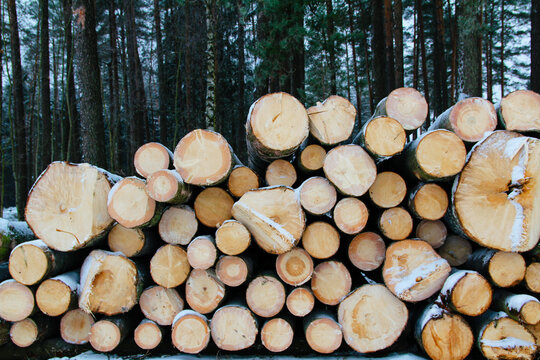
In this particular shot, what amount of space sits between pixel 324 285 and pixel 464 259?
1.16 meters

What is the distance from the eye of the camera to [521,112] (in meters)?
2.43

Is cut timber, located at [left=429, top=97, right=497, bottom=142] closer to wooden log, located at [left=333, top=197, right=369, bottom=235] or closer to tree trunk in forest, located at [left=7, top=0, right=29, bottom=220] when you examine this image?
wooden log, located at [left=333, top=197, right=369, bottom=235]

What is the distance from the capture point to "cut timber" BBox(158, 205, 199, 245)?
253 centimetres

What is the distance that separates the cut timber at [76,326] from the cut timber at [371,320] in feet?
6.59

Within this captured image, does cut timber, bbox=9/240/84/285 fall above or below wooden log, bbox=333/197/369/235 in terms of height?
Result: below

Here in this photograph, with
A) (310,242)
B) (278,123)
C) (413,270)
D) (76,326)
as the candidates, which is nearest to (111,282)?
(76,326)

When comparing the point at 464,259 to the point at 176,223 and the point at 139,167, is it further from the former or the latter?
the point at 139,167

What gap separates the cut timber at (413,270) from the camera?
2.38 m

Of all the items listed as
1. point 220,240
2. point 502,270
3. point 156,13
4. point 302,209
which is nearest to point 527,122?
point 502,270

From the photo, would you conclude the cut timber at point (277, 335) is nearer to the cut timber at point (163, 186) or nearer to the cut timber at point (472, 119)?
the cut timber at point (163, 186)

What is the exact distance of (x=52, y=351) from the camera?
→ 2.63 meters

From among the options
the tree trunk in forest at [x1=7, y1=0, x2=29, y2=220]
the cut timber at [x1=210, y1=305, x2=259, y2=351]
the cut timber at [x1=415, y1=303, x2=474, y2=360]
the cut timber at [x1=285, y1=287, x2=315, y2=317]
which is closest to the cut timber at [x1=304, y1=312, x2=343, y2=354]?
the cut timber at [x1=285, y1=287, x2=315, y2=317]

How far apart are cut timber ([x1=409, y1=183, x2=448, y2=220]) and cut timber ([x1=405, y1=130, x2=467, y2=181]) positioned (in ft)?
0.37

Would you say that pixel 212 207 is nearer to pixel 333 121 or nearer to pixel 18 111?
pixel 333 121
